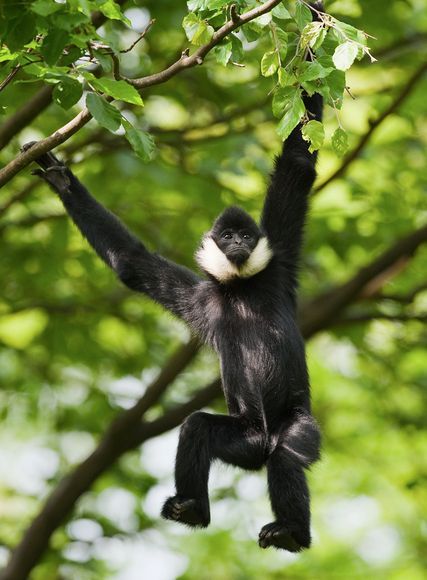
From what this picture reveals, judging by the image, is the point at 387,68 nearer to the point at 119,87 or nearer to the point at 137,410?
the point at 137,410

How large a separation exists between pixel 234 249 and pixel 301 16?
7.24ft

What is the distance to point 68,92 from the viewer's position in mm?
4941

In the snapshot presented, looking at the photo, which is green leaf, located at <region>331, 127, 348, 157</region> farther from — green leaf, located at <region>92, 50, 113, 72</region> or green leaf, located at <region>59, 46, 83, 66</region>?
green leaf, located at <region>59, 46, 83, 66</region>

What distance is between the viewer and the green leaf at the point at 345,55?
4684mm

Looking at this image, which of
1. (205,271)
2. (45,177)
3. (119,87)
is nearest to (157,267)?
(205,271)

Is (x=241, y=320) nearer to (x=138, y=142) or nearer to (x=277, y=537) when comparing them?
(x=277, y=537)

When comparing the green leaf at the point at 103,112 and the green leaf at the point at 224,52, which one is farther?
the green leaf at the point at 224,52

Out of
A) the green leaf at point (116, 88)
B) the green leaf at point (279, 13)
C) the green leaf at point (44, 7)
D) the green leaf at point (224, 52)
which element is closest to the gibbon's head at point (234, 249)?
the green leaf at point (224, 52)

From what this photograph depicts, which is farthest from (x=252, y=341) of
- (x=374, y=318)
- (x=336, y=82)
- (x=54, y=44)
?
(x=374, y=318)

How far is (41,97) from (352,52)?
3345mm

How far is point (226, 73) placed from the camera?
11.5 metres

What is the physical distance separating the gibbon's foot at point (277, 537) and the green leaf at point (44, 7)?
357 centimetres

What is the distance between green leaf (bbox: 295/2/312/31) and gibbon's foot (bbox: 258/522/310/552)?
3192 millimetres

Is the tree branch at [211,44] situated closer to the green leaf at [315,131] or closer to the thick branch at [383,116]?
the green leaf at [315,131]
